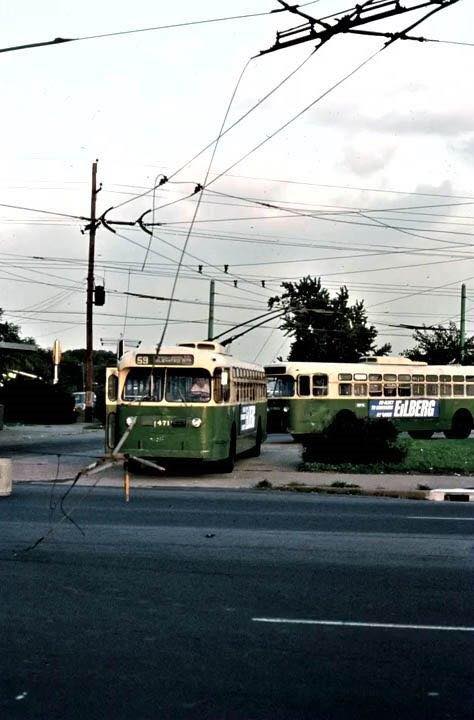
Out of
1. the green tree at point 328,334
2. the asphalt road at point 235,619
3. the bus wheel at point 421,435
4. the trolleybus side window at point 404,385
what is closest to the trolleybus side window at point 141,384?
the asphalt road at point 235,619

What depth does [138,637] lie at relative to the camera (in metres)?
6.99

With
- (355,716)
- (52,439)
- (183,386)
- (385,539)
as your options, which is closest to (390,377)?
(52,439)

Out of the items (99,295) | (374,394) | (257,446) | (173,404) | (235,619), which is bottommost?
(235,619)

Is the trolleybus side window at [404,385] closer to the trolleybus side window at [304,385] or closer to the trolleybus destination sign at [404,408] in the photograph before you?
the trolleybus destination sign at [404,408]

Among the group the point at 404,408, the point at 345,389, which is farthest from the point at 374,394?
the point at 404,408

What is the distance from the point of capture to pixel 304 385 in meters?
34.7

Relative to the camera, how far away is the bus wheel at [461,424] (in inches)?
1463

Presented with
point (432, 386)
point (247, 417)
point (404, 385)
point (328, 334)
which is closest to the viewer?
point (247, 417)

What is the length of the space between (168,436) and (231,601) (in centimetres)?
1217

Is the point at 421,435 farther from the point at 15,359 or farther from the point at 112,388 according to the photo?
the point at 15,359

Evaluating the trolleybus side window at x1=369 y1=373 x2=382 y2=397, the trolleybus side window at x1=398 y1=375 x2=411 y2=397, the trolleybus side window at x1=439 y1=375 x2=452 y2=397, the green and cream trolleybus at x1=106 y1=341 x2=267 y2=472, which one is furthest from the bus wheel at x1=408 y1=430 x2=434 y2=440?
the green and cream trolleybus at x1=106 y1=341 x2=267 y2=472

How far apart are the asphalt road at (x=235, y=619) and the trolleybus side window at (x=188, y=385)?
22.8 feet

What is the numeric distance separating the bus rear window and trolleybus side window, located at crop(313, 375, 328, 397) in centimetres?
79

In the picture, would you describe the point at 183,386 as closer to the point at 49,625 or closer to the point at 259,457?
the point at 259,457
